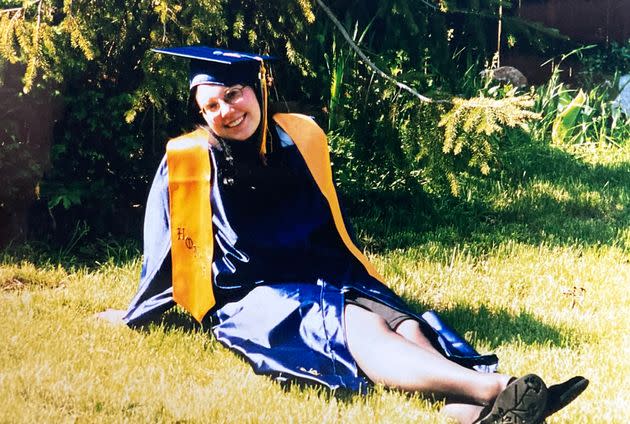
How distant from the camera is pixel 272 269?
11.7ft

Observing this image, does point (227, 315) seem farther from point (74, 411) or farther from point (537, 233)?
point (537, 233)

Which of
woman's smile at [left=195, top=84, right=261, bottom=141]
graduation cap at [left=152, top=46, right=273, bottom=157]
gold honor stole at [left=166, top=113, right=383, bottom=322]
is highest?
graduation cap at [left=152, top=46, right=273, bottom=157]

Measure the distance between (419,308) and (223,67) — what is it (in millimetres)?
1531

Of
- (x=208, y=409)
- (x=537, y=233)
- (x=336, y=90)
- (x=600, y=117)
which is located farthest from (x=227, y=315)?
(x=600, y=117)

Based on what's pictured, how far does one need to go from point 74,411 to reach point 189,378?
0.48m

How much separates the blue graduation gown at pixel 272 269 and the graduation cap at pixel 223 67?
0.90 ft

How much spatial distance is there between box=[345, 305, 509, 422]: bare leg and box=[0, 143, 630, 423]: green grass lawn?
0.28 ft

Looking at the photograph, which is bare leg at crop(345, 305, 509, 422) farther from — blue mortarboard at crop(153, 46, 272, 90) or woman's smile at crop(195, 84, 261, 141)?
blue mortarboard at crop(153, 46, 272, 90)

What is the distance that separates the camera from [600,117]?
7457 millimetres

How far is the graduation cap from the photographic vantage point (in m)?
3.41

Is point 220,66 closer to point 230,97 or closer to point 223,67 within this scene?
point 223,67

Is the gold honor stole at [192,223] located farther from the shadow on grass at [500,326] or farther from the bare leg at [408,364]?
the shadow on grass at [500,326]

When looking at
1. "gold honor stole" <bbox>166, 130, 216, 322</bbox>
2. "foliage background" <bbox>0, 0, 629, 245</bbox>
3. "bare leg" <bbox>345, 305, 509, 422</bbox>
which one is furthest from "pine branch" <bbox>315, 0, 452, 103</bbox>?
"bare leg" <bbox>345, 305, 509, 422</bbox>

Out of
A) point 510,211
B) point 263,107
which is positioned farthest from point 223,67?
point 510,211
